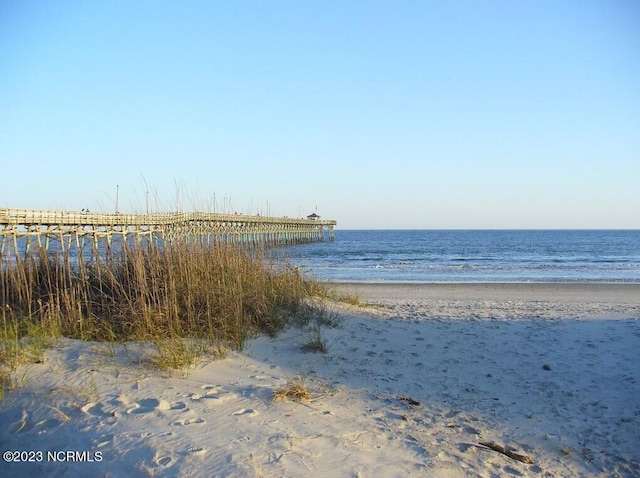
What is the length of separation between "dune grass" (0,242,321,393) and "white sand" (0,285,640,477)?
0.27 m

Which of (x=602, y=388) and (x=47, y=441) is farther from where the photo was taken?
(x=602, y=388)

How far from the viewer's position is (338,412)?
4477 mm

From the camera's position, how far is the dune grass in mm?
5598

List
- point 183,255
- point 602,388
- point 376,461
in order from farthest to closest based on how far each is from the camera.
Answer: point 183,255, point 602,388, point 376,461

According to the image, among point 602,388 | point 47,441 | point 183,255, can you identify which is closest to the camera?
point 47,441

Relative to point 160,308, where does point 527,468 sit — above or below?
below

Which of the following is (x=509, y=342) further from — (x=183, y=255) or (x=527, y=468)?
(x=183, y=255)

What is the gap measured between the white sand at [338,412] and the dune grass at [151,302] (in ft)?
0.89

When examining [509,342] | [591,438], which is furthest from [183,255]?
[591,438]

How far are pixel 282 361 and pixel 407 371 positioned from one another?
1466 millimetres

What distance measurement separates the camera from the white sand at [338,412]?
3.63 m

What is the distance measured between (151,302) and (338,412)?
10.0 feet

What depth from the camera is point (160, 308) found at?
6.00 m

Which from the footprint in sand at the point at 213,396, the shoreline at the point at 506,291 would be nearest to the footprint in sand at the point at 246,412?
the footprint in sand at the point at 213,396
